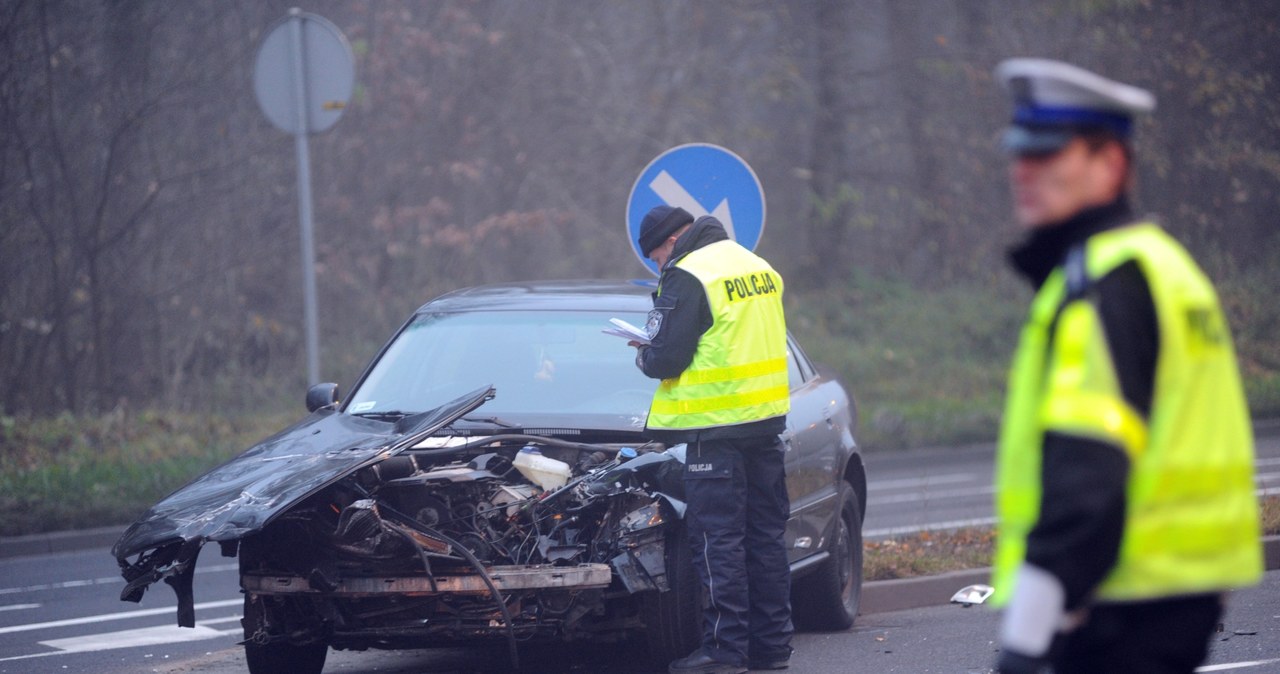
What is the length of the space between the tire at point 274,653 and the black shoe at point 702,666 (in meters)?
1.37

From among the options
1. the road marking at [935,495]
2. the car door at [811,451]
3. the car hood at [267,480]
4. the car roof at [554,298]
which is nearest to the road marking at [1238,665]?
the car door at [811,451]

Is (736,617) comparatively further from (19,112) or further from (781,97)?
(781,97)

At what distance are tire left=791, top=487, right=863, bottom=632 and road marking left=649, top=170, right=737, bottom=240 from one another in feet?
5.07

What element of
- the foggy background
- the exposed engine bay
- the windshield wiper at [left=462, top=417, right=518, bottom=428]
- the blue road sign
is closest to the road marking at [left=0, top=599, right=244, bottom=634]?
the exposed engine bay

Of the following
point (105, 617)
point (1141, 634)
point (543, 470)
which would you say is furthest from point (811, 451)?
point (1141, 634)

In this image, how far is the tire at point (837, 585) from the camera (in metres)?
6.96

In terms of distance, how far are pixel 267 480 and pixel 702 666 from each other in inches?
69.5

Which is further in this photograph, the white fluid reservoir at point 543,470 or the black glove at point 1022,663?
the white fluid reservoir at point 543,470

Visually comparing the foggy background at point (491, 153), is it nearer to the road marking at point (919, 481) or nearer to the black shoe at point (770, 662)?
the road marking at point (919, 481)

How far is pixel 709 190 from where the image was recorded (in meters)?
7.89

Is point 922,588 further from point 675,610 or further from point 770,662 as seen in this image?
point 675,610

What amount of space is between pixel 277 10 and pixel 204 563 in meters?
8.93

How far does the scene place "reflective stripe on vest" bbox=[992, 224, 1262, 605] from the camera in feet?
7.82

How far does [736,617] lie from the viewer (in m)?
5.87
